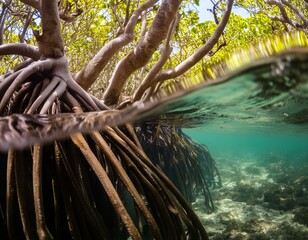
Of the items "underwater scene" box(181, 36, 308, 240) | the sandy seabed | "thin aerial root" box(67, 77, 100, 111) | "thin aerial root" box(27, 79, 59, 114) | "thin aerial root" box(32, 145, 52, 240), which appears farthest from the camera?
the sandy seabed

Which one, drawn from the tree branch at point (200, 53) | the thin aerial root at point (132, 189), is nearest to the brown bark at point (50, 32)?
the thin aerial root at point (132, 189)

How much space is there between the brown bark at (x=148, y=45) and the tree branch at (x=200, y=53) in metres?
0.67

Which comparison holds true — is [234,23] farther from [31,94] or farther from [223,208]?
[31,94]

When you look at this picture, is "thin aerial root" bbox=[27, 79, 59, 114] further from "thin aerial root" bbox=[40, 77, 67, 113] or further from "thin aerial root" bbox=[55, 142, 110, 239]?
"thin aerial root" bbox=[55, 142, 110, 239]

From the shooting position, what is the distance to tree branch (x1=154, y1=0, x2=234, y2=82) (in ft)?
15.0

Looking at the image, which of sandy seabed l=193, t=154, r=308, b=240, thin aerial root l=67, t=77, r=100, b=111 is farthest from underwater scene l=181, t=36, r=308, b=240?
thin aerial root l=67, t=77, r=100, b=111

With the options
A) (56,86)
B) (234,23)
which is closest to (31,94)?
(56,86)

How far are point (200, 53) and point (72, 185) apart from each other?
3222 millimetres

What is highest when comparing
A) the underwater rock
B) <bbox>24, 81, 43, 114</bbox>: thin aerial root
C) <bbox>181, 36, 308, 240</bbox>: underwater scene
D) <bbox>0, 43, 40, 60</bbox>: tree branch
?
<bbox>0, 43, 40, 60</bbox>: tree branch

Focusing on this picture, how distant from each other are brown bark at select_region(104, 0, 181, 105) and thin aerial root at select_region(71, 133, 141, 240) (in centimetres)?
205

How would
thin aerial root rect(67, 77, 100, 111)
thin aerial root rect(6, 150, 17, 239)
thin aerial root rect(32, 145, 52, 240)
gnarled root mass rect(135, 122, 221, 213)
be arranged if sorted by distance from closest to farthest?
thin aerial root rect(32, 145, 52, 240) → thin aerial root rect(6, 150, 17, 239) → thin aerial root rect(67, 77, 100, 111) → gnarled root mass rect(135, 122, 221, 213)

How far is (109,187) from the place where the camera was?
6.63 ft

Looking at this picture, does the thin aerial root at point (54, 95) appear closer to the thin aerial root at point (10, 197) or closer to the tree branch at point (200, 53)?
the thin aerial root at point (10, 197)

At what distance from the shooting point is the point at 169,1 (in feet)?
12.2
